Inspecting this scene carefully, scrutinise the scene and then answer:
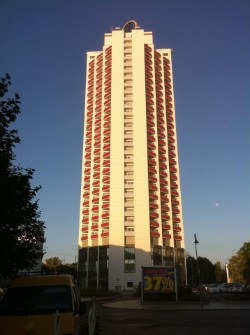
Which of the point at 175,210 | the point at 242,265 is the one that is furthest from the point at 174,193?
the point at 242,265

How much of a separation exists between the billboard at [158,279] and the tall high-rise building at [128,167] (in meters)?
44.1

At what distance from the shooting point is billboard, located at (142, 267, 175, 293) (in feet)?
95.4

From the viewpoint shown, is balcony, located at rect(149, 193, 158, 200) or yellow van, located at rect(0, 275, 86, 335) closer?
yellow van, located at rect(0, 275, 86, 335)

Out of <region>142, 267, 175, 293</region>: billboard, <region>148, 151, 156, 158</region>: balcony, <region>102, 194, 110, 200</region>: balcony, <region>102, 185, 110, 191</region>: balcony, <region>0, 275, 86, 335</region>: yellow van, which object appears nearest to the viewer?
<region>0, 275, 86, 335</region>: yellow van

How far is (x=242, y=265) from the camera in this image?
2943 inches

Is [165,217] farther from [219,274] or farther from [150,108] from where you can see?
[219,274]

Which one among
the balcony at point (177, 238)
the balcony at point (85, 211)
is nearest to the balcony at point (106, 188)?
the balcony at point (85, 211)

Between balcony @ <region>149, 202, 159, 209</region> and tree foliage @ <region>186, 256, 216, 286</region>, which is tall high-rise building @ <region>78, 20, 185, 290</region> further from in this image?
tree foliage @ <region>186, 256, 216, 286</region>

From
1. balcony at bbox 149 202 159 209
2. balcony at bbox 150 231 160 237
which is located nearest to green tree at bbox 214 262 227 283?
balcony at bbox 150 231 160 237

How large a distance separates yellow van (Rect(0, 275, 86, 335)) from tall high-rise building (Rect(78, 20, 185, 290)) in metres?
67.8

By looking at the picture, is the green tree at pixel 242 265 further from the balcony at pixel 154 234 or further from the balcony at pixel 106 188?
the balcony at pixel 106 188

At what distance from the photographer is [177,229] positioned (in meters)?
80.1

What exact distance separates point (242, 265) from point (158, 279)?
175 ft

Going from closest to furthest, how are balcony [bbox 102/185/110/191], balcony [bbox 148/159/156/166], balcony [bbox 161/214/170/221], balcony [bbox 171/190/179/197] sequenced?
balcony [bbox 161/214/170/221]
balcony [bbox 102/185/110/191]
balcony [bbox 148/159/156/166]
balcony [bbox 171/190/179/197]
